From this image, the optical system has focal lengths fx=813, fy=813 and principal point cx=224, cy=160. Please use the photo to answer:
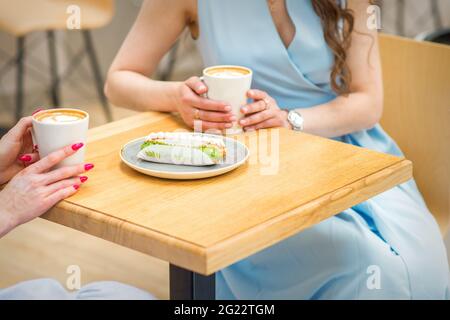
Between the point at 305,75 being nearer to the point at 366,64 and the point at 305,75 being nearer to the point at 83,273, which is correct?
the point at 366,64

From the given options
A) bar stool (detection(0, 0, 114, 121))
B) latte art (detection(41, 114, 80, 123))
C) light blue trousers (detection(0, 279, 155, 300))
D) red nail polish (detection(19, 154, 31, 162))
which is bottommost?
bar stool (detection(0, 0, 114, 121))

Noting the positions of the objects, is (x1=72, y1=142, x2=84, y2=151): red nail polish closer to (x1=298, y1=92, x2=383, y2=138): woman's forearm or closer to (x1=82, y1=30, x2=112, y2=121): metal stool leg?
(x1=298, y1=92, x2=383, y2=138): woman's forearm

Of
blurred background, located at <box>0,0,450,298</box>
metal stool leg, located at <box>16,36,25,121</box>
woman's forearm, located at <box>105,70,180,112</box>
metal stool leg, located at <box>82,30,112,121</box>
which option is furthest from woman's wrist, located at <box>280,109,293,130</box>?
metal stool leg, located at <box>16,36,25,121</box>

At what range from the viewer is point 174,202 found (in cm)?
131

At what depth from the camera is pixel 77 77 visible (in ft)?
16.2

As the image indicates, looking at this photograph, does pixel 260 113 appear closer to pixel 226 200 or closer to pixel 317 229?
pixel 317 229

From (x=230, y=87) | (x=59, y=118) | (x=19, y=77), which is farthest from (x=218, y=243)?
(x=19, y=77)

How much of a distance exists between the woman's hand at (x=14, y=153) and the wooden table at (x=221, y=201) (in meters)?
0.12

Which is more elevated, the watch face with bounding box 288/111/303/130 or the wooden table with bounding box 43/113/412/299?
the wooden table with bounding box 43/113/412/299

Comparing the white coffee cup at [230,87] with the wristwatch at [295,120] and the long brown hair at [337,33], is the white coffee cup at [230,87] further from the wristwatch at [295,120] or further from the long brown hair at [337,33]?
the long brown hair at [337,33]

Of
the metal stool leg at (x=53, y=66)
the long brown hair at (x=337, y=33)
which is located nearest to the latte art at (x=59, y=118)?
the long brown hair at (x=337, y=33)

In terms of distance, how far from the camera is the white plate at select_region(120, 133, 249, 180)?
1398 millimetres

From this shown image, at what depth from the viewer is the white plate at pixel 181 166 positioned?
140cm

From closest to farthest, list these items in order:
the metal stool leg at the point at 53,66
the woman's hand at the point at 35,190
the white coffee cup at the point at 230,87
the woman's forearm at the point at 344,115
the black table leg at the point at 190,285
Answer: the woman's hand at the point at 35,190
the black table leg at the point at 190,285
the white coffee cup at the point at 230,87
the woman's forearm at the point at 344,115
the metal stool leg at the point at 53,66
